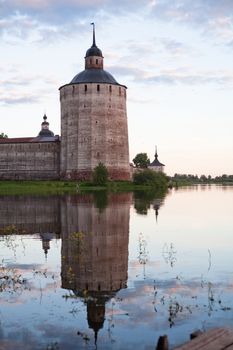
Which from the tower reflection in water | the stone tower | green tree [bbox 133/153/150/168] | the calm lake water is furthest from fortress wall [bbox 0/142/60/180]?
the calm lake water

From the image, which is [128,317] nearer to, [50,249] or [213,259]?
[213,259]

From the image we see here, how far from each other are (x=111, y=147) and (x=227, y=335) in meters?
60.4

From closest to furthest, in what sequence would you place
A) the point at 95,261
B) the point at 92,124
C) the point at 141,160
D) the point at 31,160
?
1. the point at 95,261
2. the point at 92,124
3. the point at 31,160
4. the point at 141,160

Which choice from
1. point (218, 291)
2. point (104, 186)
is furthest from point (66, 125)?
point (218, 291)

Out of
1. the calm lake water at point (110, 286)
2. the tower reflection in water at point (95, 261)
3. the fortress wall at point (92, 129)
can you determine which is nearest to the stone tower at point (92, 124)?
the fortress wall at point (92, 129)

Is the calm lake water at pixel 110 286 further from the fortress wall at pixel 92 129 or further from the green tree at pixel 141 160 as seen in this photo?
the green tree at pixel 141 160

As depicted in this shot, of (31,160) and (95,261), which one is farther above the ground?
(31,160)

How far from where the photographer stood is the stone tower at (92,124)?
63.2 metres

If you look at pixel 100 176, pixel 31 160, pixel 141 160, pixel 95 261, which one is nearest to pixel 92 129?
pixel 100 176

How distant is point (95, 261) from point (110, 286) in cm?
226

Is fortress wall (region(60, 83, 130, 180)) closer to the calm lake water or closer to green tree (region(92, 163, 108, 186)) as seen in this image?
green tree (region(92, 163, 108, 186))

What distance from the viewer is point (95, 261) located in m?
10.6

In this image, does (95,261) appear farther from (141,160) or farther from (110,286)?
(141,160)

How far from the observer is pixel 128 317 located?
666cm
